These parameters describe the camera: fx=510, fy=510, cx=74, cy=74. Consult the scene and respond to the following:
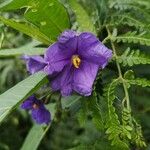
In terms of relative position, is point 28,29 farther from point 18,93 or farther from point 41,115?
point 41,115

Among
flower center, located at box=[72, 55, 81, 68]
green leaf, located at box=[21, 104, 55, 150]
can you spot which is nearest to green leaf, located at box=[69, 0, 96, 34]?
flower center, located at box=[72, 55, 81, 68]

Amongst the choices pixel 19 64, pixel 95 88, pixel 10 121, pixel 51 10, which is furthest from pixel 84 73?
pixel 10 121

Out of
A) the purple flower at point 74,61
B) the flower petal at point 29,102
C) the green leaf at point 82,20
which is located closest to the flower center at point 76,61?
the purple flower at point 74,61

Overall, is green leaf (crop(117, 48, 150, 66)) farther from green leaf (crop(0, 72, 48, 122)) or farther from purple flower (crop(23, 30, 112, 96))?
green leaf (crop(0, 72, 48, 122))

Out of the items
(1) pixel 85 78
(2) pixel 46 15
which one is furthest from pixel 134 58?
(2) pixel 46 15

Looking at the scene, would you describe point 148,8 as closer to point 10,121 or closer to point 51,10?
point 51,10

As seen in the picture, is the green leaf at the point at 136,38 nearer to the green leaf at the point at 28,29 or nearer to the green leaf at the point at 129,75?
the green leaf at the point at 129,75
